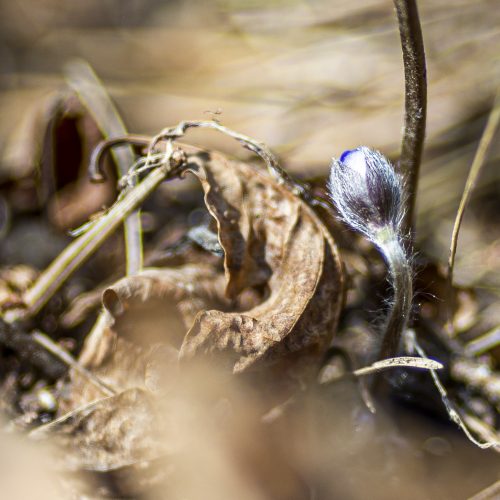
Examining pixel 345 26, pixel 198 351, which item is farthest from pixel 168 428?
pixel 345 26

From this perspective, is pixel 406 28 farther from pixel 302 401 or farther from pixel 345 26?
pixel 345 26

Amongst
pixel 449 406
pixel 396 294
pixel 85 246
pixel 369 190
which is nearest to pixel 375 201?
pixel 369 190

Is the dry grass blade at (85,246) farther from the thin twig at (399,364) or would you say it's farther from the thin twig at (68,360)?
the thin twig at (399,364)

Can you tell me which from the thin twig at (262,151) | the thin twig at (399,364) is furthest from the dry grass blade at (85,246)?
the thin twig at (399,364)

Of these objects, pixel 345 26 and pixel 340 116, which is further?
pixel 345 26

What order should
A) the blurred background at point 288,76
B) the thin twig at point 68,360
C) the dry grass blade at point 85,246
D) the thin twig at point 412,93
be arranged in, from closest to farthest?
the thin twig at point 412,93 < the thin twig at point 68,360 < the dry grass blade at point 85,246 < the blurred background at point 288,76

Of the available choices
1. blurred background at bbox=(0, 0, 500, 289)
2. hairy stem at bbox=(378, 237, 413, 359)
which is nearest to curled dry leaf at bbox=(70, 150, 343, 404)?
hairy stem at bbox=(378, 237, 413, 359)

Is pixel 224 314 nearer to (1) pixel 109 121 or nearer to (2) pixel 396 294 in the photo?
(2) pixel 396 294
